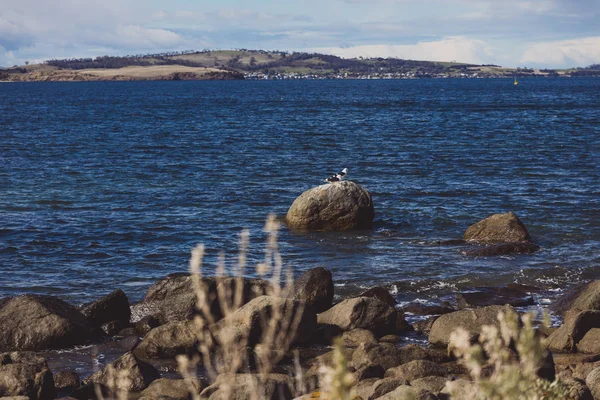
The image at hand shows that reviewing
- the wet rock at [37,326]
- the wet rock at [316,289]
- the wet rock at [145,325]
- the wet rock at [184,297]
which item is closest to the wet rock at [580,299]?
the wet rock at [316,289]

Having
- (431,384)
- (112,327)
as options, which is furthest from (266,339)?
(112,327)

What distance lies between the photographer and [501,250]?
75.3 ft

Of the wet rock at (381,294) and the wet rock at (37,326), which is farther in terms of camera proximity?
the wet rock at (381,294)

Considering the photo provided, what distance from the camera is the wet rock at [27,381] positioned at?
1216cm

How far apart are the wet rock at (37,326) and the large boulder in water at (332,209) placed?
11.3 m

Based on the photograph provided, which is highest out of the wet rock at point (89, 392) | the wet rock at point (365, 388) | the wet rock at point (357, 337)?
the wet rock at point (365, 388)

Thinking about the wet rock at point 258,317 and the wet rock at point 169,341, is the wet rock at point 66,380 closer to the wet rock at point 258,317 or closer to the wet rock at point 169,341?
the wet rock at point 169,341

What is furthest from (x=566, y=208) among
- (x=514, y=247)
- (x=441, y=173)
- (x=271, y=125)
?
(x=271, y=125)

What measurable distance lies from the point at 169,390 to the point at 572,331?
24.6 feet

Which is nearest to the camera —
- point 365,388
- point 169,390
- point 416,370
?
point 365,388

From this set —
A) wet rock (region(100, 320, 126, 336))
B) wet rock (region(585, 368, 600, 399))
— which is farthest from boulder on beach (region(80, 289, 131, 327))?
wet rock (region(585, 368, 600, 399))

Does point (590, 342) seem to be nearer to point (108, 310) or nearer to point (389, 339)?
point (389, 339)

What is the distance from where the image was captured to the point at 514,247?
23.1 meters

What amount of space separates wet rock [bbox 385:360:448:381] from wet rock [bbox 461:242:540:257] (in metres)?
10.2
